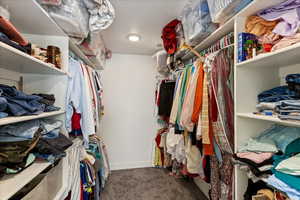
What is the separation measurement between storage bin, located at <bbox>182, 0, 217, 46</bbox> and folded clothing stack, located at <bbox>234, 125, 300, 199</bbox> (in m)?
0.95

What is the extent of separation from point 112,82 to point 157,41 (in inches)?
44.8

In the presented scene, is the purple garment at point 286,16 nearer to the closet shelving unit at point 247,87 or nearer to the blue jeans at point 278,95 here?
the closet shelving unit at point 247,87

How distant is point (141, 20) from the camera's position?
5.91ft

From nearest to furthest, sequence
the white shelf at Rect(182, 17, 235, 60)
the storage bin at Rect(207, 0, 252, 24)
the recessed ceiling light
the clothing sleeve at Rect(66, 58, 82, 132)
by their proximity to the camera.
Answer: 1. the storage bin at Rect(207, 0, 252, 24)
2. the white shelf at Rect(182, 17, 235, 60)
3. the clothing sleeve at Rect(66, 58, 82, 132)
4. the recessed ceiling light

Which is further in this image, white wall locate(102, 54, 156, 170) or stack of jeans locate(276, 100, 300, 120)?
white wall locate(102, 54, 156, 170)

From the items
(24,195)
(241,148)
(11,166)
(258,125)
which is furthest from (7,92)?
(258,125)

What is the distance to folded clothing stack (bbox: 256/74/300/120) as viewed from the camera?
72 centimetres

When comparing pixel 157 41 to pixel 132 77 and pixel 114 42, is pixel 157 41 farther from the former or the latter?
pixel 132 77

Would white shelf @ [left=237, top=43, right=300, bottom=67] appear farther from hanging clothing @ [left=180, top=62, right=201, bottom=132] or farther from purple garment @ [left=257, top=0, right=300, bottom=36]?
hanging clothing @ [left=180, top=62, right=201, bottom=132]

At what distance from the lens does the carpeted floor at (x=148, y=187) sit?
201cm

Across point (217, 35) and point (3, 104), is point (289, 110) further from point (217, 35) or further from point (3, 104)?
point (3, 104)

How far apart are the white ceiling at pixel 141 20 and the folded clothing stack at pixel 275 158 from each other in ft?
4.53

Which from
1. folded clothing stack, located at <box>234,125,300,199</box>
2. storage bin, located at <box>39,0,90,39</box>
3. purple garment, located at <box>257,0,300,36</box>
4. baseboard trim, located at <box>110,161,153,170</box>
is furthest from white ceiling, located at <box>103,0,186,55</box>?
baseboard trim, located at <box>110,161,153,170</box>

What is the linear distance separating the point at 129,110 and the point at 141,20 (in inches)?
66.1
